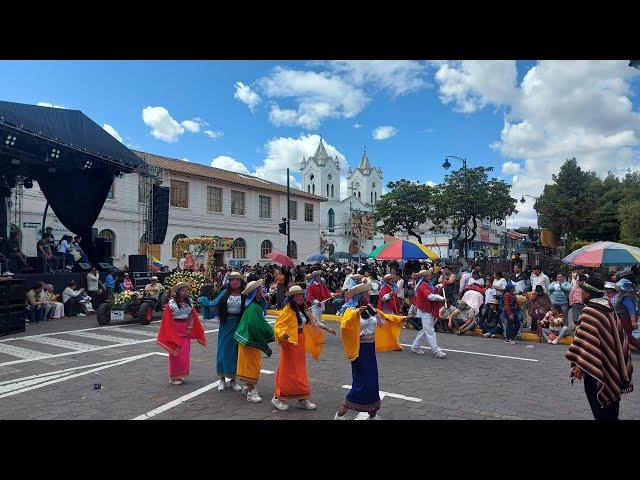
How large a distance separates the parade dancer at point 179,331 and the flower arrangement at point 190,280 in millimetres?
10110

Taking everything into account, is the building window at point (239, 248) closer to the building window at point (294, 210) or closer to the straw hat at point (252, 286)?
the building window at point (294, 210)

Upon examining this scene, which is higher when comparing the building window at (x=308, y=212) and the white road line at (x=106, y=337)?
the building window at (x=308, y=212)

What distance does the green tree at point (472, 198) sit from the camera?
91.2 feet

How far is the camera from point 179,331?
686 centimetres

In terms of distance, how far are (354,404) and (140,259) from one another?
16.8 metres

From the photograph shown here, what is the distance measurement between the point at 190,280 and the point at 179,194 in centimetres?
1422

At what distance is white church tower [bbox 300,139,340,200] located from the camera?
6819 cm

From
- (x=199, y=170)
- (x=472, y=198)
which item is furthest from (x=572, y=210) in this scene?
(x=199, y=170)

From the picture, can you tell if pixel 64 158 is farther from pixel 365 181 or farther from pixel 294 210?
pixel 365 181

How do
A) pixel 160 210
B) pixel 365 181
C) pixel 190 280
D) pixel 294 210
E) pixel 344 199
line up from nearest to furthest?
pixel 190 280, pixel 160 210, pixel 294 210, pixel 344 199, pixel 365 181

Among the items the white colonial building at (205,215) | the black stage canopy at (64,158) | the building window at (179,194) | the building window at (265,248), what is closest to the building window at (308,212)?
the white colonial building at (205,215)

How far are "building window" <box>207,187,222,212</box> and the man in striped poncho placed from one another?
97.8 feet
